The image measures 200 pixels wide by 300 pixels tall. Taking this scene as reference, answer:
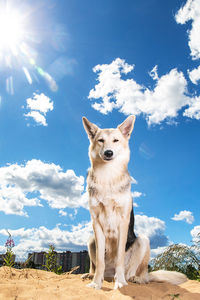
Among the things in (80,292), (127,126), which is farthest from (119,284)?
(127,126)

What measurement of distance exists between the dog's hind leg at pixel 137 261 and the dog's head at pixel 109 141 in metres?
1.73

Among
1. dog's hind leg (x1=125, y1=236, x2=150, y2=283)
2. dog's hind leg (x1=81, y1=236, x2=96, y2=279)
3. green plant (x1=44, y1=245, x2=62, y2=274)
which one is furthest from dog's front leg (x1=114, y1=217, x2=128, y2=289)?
green plant (x1=44, y1=245, x2=62, y2=274)

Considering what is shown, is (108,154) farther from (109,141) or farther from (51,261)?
(51,261)

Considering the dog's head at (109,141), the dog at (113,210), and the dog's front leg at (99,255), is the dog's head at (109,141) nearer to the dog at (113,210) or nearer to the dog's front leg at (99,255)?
the dog at (113,210)

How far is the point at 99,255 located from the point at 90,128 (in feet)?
7.78

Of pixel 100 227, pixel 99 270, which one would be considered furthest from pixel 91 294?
pixel 100 227

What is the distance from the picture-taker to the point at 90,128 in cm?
511

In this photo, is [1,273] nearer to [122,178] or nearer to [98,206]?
[98,206]

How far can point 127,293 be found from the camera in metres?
3.93

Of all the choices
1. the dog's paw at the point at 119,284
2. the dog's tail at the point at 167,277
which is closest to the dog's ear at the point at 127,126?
the dog's paw at the point at 119,284

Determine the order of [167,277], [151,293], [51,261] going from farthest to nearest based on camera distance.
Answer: [51,261] < [167,277] < [151,293]

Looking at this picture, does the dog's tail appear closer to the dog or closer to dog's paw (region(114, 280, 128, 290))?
the dog

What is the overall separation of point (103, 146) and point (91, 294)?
2.39 metres

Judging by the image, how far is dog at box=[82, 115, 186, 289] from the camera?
4570 mm
